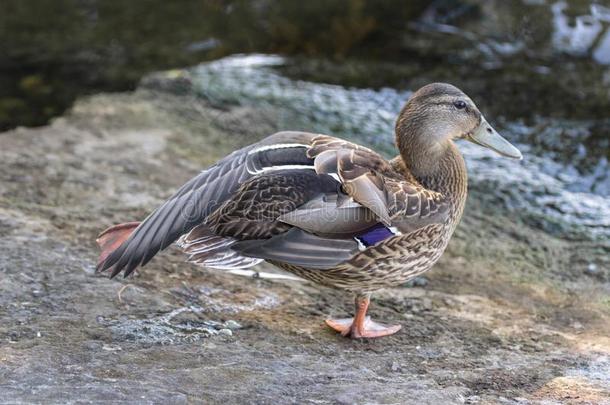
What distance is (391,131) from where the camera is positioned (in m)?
6.98

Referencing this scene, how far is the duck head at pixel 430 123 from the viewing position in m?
4.54

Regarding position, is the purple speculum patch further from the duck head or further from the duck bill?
the duck bill

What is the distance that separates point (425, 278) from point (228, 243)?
151cm

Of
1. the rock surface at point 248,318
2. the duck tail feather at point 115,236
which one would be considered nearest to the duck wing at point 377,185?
the rock surface at point 248,318

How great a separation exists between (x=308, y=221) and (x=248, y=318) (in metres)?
0.73

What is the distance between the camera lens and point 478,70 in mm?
8094

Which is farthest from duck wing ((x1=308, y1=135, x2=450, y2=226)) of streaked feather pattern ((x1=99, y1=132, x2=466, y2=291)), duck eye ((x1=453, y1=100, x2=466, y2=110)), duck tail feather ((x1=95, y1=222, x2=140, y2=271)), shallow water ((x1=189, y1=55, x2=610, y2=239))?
shallow water ((x1=189, y1=55, x2=610, y2=239))

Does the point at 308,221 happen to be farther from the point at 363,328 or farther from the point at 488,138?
the point at 488,138

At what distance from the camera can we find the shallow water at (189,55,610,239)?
5980 millimetres

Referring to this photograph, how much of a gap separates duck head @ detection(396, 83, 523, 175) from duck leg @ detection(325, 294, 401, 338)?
28.6 inches

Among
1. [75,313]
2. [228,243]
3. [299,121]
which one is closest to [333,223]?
[228,243]

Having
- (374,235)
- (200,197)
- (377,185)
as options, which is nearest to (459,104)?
(377,185)

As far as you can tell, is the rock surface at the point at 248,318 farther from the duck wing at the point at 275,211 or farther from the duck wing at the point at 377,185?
the duck wing at the point at 377,185

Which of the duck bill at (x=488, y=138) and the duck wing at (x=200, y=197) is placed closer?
the duck wing at (x=200, y=197)
